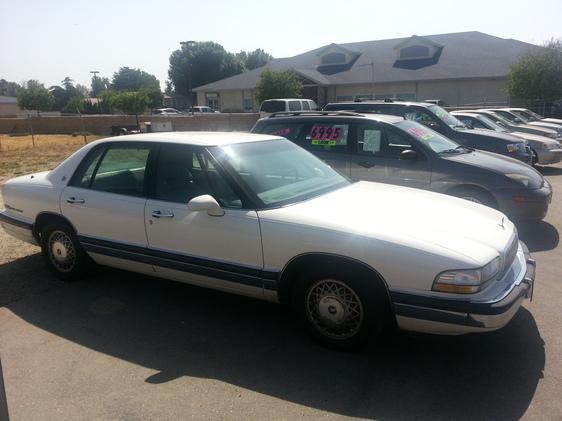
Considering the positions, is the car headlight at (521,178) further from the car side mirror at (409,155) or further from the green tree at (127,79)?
the green tree at (127,79)

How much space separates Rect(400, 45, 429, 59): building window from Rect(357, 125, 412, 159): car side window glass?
109 feet

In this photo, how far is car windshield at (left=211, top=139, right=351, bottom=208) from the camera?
3879mm

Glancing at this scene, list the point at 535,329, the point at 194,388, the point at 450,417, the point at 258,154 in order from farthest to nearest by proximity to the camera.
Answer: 1. the point at 258,154
2. the point at 535,329
3. the point at 194,388
4. the point at 450,417

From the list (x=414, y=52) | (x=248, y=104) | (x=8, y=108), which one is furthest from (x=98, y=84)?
(x=414, y=52)

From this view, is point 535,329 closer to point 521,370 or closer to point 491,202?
point 521,370

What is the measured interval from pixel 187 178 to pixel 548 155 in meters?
11.4

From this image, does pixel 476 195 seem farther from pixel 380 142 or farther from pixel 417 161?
pixel 380 142

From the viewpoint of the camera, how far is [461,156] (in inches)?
265

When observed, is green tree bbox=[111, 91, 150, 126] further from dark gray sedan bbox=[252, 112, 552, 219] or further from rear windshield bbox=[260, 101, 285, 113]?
dark gray sedan bbox=[252, 112, 552, 219]

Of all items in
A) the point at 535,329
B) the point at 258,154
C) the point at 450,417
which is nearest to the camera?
the point at 450,417

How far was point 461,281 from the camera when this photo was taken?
3.03 m

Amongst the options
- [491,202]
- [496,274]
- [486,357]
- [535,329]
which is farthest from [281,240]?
[491,202]

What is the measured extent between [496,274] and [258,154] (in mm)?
2157

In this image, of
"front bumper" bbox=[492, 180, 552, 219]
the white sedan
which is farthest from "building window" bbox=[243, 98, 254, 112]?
the white sedan
